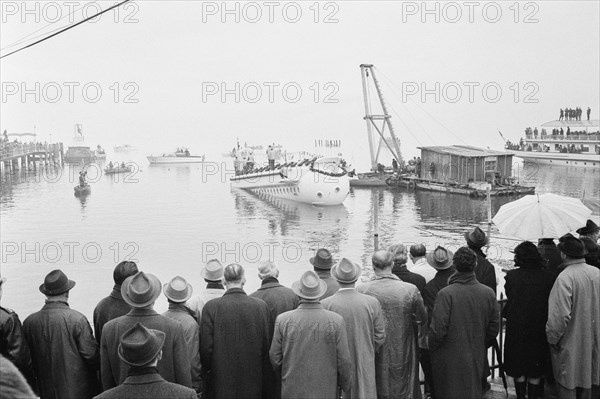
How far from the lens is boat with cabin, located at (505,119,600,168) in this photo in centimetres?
6956

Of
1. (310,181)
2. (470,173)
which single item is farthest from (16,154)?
(470,173)

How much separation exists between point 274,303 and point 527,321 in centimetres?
217

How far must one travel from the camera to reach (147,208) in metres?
50.8

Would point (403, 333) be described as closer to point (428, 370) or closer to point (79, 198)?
point (428, 370)

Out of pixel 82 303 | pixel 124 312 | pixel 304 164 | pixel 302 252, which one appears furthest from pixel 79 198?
pixel 124 312

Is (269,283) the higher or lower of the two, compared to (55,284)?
lower

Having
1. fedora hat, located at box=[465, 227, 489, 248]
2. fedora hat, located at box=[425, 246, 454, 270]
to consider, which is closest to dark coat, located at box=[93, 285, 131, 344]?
fedora hat, located at box=[425, 246, 454, 270]

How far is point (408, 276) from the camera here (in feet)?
17.0

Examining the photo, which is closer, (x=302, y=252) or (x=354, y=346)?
(x=354, y=346)

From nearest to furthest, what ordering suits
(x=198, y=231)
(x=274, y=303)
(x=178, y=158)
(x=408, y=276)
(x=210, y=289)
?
(x=274, y=303)
(x=210, y=289)
(x=408, y=276)
(x=198, y=231)
(x=178, y=158)

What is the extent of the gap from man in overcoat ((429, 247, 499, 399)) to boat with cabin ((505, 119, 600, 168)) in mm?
65805

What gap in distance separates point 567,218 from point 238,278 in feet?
11.0

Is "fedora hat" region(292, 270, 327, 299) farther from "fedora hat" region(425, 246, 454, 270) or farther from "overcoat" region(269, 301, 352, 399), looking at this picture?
"fedora hat" region(425, 246, 454, 270)

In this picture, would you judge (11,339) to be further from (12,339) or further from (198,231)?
(198,231)
